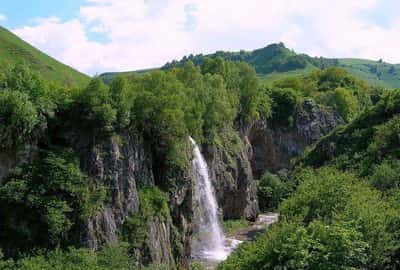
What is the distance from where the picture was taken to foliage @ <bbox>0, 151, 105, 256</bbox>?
29516mm

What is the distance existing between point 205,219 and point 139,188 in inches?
634

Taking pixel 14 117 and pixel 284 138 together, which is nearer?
pixel 14 117

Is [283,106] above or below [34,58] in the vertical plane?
below

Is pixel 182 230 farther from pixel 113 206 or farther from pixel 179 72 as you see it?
pixel 179 72

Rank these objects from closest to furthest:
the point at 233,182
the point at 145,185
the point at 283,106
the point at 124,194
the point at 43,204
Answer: the point at 43,204, the point at 124,194, the point at 145,185, the point at 233,182, the point at 283,106

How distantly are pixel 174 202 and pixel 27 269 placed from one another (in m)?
16.3

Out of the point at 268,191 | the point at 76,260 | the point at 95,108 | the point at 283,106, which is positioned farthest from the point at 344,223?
the point at 283,106

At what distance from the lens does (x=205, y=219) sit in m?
52.8

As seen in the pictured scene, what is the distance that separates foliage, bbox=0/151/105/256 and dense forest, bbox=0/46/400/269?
6cm

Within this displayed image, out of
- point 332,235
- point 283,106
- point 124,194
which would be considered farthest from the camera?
point 283,106

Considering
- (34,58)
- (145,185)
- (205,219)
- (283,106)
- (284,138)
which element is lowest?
(205,219)

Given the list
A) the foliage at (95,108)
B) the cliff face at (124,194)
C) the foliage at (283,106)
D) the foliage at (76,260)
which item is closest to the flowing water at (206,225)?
the cliff face at (124,194)

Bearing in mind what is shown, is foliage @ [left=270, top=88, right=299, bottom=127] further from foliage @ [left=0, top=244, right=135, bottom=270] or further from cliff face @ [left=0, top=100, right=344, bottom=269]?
foliage @ [left=0, top=244, right=135, bottom=270]

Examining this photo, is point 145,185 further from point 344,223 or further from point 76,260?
point 344,223
